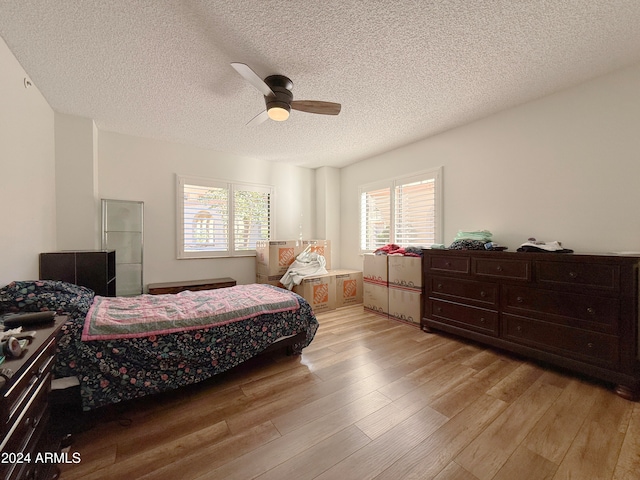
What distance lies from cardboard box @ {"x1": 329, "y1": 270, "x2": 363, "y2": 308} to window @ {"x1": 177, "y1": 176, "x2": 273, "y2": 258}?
1624 mm

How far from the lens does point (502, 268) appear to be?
2566 mm

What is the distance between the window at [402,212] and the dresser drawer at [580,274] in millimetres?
1467


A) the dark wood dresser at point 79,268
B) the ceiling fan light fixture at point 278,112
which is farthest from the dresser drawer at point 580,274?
the dark wood dresser at point 79,268

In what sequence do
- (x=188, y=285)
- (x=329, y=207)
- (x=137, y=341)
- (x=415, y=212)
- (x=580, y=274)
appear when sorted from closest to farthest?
(x=137, y=341)
(x=580, y=274)
(x=188, y=285)
(x=415, y=212)
(x=329, y=207)

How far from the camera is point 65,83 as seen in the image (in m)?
2.44

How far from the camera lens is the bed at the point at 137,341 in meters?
1.63

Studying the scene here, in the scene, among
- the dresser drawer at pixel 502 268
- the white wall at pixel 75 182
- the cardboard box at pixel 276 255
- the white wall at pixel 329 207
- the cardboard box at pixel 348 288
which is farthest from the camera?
the white wall at pixel 329 207

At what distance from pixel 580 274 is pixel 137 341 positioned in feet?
11.5

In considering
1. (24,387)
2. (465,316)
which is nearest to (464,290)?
(465,316)

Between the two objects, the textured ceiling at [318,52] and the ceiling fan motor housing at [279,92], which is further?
the ceiling fan motor housing at [279,92]

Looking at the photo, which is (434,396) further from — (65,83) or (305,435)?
(65,83)

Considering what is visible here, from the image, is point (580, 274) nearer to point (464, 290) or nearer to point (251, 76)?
point (464, 290)

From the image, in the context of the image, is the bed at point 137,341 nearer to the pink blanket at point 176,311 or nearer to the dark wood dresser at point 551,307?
the pink blanket at point 176,311

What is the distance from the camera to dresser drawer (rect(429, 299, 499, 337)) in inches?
105
